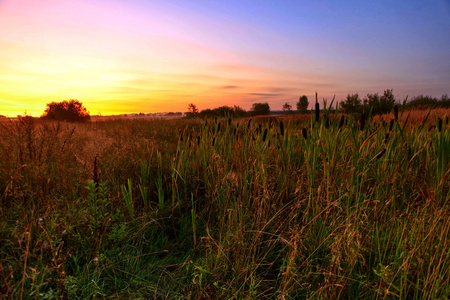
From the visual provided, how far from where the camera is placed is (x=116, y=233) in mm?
1999

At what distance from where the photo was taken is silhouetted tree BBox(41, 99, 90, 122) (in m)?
17.9

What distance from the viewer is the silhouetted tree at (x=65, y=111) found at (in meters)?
17.9

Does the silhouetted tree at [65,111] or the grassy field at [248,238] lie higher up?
the silhouetted tree at [65,111]

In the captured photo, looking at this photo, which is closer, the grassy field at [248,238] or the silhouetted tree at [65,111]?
the grassy field at [248,238]

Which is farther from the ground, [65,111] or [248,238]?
[65,111]

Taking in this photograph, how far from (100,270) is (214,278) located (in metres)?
0.73

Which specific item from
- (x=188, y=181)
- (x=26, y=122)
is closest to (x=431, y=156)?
(x=188, y=181)

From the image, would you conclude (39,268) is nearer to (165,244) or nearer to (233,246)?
(165,244)

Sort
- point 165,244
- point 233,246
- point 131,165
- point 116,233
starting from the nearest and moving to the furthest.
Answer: point 233,246 < point 116,233 < point 165,244 < point 131,165

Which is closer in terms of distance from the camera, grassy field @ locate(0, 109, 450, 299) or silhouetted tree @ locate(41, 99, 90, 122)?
grassy field @ locate(0, 109, 450, 299)

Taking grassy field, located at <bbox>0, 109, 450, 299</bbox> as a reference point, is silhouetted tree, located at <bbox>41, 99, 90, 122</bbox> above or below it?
above

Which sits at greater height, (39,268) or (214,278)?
(39,268)

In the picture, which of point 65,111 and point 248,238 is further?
point 65,111

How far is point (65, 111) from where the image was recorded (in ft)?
59.0
